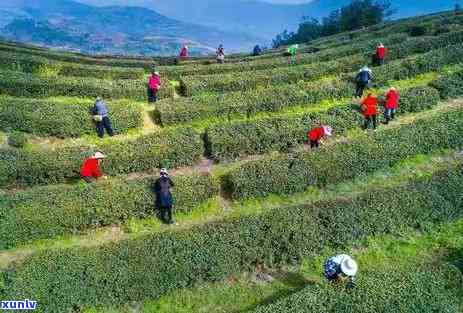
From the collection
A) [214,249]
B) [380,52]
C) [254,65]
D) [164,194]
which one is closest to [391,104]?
[380,52]

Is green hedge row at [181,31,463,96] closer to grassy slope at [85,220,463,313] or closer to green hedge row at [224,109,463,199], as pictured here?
green hedge row at [224,109,463,199]

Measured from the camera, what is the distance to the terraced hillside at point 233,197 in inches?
595

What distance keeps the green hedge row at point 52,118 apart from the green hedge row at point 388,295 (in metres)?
14.6

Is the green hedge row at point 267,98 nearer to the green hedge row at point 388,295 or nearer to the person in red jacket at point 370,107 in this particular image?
the person in red jacket at point 370,107

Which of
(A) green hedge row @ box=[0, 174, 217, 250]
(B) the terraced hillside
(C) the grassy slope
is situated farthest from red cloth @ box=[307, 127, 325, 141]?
(C) the grassy slope

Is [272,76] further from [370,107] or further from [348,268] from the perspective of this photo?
[348,268]

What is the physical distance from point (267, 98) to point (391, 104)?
21.2 feet

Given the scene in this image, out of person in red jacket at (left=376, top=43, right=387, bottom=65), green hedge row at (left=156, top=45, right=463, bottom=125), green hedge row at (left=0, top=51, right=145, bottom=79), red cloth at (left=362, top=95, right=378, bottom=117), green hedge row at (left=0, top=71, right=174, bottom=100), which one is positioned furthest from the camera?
green hedge row at (left=0, top=51, right=145, bottom=79)

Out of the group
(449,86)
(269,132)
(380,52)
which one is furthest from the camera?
(380,52)

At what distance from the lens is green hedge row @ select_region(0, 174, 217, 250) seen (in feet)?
57.1

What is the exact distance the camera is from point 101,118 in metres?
23.9

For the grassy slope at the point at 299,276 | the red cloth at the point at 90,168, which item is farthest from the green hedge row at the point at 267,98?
the grassy slope at the point at 299,276

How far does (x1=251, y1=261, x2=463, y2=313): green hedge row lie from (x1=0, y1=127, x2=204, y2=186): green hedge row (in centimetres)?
1032

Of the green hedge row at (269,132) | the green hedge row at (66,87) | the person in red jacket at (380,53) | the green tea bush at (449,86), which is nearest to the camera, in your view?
the green hedge row at (269,132)
